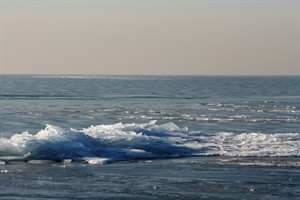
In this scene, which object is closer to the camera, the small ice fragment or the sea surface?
the sea surface

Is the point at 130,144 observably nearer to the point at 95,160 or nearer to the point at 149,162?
the point at 149,162

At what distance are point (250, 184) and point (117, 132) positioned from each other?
455 inches

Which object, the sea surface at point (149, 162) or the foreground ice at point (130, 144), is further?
the foreground ice at point (130, 144)

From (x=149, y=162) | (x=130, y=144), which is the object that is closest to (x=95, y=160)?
(x=149, y=162)

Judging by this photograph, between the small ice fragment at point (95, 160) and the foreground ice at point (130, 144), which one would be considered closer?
the small ice fragment at point (95, 160)

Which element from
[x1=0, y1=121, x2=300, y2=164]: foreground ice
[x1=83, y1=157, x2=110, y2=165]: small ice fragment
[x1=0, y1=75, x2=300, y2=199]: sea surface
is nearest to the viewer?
[x1=0, y1=75, x2=300, y2=199]: sea surface

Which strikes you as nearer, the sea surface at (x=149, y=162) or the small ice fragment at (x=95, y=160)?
the sea surface at (x=149, y=162)

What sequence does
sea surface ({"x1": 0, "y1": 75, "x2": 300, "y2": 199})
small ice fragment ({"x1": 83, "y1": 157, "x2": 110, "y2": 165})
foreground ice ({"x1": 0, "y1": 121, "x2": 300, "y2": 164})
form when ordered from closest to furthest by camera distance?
1. sea surface ({"x1": 0, "y1": 75, "x2": 300, "y2": 199})
2. small ice fragment ({"x1": 83, "y1": 157, "x2": 110, "y2": 165})
3. foreground ice ({"x1": 0, "y1": 121, "x2": 300, "y2": 164})

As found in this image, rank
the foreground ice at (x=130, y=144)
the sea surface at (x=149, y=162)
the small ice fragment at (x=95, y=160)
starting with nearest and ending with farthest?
the sea surface at (x=149, y=162) < the small ice fragment at (x=95, y=160) < the foreground ice at (x=130, y=144)

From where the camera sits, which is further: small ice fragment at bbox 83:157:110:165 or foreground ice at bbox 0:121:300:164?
foreground ice at bbox 0:121:300:164

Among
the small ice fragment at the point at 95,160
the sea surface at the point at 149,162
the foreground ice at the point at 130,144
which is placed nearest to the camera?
the sea surface at the point at 149,162

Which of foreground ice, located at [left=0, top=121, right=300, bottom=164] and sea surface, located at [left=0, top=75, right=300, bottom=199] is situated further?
foreground ice, located at [left=0, top=121, right=300, bottom=164]

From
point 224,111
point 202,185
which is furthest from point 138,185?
point 224,111

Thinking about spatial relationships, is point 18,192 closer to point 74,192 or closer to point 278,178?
point 74,192
